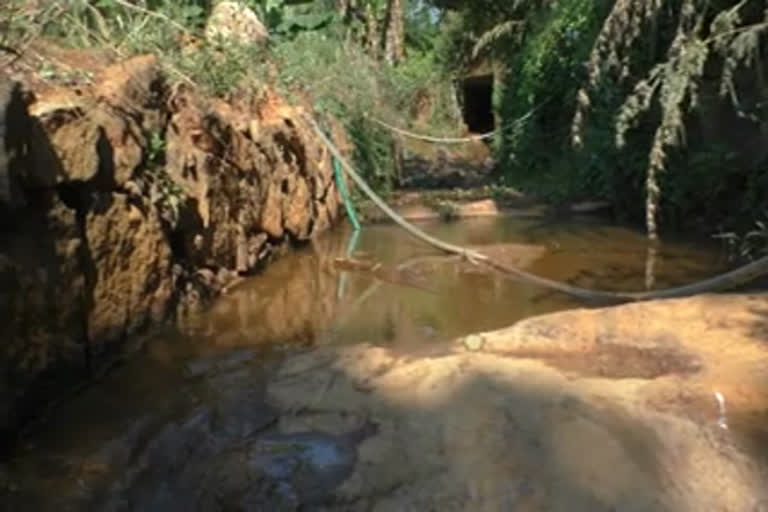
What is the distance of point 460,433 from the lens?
2.96m

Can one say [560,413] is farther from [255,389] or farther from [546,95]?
[546,95]

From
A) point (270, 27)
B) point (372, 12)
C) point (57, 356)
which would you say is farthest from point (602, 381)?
point (372, 12)

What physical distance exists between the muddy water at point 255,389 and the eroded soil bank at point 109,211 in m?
0.23

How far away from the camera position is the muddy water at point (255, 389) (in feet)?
9.31

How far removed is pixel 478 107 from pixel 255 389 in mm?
18016

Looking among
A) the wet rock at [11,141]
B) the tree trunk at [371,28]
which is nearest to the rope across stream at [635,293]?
the wet rock at [11,141]

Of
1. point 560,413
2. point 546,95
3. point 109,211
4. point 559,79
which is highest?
point 559,79

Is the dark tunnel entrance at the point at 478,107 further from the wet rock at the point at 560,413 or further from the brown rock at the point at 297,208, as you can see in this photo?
the wet rock at the point at 560,413

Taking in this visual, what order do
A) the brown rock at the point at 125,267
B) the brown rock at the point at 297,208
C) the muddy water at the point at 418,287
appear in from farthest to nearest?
1. the brown rock at the point at 297,208
2. the muddy water at the point at 418,287
3. the brown rock at the point at 125,267

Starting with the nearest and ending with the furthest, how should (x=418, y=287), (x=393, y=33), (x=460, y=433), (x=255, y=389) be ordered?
(x=460, y=433) → (x=255, y=389) → (x=418, y=287) → (x=393, y=33)

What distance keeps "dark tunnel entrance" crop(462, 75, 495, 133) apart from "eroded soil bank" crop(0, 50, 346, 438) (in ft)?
44.1

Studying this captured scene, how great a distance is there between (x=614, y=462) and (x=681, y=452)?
256 millimetres

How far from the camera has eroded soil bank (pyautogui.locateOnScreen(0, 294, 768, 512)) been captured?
2625mm

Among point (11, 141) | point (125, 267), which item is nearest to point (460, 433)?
point (11, 141)
